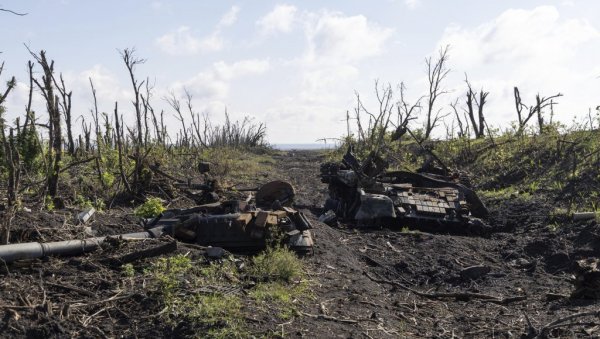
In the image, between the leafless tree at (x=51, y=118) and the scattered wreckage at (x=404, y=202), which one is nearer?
the leafless tree at (x=51, y=118)

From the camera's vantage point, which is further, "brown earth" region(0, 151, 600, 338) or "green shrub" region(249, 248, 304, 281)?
"green shrub" region(249, 248, 304, 281)

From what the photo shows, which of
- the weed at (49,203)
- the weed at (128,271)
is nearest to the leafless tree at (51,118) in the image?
the weed at (49,203)

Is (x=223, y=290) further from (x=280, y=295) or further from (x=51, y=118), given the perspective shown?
(x=51, y=118)

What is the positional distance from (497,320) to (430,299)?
1.04 meters

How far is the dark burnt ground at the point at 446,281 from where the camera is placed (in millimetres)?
5902

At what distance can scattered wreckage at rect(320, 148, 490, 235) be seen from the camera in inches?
469

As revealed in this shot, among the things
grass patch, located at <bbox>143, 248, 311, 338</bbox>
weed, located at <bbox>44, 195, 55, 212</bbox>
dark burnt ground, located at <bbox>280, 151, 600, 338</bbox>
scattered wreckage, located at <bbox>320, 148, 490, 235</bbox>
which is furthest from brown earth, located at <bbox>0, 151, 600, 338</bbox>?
weed, located at <bbox>44, 195, 55, 212</bbox>

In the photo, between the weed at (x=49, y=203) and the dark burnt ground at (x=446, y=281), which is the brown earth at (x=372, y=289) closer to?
the dark burnt ground at (x=446, y=281)

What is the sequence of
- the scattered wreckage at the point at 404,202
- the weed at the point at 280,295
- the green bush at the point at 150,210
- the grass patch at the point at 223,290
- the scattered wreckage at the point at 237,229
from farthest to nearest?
the scattered wreckage at the point at 404,202
the green bush at the point at 150,210
the scattered wreckage at the point at 237,229
the weed at the point at 280,295
the grass patch at the point at 223,290

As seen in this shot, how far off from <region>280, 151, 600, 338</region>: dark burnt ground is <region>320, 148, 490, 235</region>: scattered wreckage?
1.53ft

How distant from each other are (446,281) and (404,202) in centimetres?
403

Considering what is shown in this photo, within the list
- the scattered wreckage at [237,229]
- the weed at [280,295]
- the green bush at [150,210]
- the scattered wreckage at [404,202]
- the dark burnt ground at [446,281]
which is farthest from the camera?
the scattered wreckage at [404,202]

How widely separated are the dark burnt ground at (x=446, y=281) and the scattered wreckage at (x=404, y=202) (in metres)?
0.47

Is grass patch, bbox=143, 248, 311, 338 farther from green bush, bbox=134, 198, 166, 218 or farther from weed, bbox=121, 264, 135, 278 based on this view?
green bush, bbox=134, 198, 166, 218
